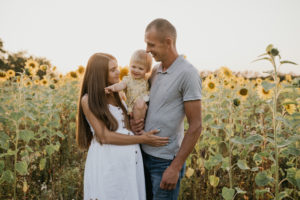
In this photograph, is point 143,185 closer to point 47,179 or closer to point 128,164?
point 128,164

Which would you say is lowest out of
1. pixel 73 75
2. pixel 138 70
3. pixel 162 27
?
pixel 138 70

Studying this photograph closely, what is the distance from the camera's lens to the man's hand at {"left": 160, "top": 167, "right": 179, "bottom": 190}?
1.98m

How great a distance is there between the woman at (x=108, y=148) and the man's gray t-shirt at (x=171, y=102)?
0.27 ft

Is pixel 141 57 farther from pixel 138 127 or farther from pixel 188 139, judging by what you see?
pixel 188 139

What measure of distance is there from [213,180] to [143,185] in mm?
1010

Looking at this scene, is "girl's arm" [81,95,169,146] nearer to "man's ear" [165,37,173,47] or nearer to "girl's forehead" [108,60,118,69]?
"girl's forehead" [108,60,118,69]

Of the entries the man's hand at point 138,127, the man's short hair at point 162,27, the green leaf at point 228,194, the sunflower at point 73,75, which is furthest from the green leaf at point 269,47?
the sunflower at point 73,75

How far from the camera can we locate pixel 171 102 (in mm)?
2043

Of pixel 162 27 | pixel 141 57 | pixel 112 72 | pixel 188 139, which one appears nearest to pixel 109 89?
pixel 112 72

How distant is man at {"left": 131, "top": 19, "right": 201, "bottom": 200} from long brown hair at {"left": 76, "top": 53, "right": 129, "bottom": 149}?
305 millimetres

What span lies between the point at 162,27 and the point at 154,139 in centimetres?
96

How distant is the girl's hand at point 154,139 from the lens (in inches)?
80.5

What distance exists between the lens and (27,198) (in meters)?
3.16

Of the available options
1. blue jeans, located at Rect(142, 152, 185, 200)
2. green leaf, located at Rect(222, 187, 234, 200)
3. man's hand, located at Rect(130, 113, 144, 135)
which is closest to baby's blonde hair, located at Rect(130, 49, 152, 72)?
man's hand, located at Rect(130, 113, 144, 135)
